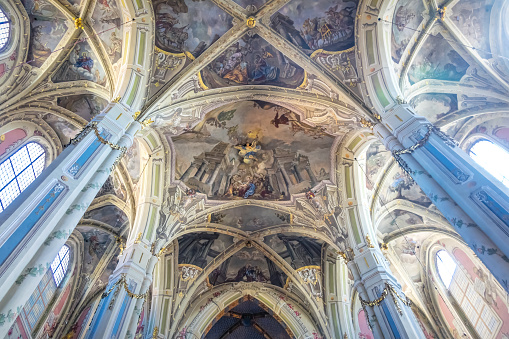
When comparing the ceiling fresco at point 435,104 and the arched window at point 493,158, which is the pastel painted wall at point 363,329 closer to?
the arched window at point 493,158

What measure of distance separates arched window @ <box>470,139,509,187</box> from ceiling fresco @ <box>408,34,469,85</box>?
2.80 metres

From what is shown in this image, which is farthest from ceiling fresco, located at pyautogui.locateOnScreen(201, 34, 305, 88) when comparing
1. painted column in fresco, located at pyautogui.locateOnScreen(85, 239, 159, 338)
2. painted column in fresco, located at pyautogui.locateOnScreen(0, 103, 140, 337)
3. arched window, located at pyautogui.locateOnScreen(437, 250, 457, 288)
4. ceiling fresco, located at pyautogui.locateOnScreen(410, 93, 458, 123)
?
arched window, located at pyautogui.locateOnScreen(437, 250, 457, 288)

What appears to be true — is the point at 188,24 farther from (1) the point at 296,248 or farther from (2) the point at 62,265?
(1) the point at 296,248

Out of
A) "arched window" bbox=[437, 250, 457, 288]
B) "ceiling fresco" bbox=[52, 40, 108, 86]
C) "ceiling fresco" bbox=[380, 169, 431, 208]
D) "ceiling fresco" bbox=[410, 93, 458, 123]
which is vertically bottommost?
"arched window" bbox=[437, 250, 457, 288]

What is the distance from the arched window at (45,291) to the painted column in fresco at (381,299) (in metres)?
11.4

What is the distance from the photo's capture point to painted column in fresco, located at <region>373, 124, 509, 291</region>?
5469 mm

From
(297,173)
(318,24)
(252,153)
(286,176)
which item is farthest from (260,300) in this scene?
(318,24)

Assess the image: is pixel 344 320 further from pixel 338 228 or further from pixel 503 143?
pixel 503 143

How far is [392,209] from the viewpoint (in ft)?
49.2

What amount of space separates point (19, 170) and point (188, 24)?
786 centimetres

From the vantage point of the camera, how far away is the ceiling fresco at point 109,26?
37.2ft

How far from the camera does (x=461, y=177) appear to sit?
6836 mm

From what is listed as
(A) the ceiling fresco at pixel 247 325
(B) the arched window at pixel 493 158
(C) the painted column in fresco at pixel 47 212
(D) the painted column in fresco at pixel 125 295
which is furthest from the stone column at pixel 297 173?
(A) the ceiling fresco at pixel 247 325

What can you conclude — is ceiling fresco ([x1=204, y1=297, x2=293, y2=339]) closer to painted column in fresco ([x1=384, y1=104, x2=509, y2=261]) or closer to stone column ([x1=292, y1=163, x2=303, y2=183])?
stone column ([x1=292, y1=163, x2=303, y2=183])
